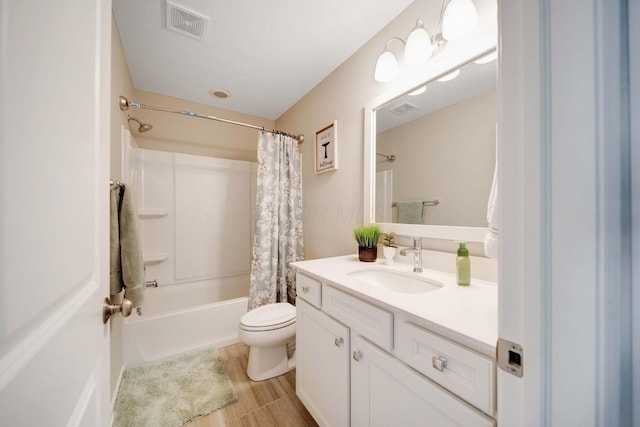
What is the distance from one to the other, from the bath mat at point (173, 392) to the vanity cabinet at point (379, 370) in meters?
0.60

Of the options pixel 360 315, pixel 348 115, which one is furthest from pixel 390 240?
pixel 348 115

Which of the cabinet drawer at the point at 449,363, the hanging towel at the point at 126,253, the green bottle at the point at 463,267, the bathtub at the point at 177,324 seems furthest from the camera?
the bathtub at the point at 177,324

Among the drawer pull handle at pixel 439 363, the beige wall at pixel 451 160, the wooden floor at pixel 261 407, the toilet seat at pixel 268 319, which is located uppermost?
the beige wall at pixel 451 160

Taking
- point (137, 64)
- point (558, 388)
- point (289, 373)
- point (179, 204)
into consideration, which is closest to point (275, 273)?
point (289, 373)

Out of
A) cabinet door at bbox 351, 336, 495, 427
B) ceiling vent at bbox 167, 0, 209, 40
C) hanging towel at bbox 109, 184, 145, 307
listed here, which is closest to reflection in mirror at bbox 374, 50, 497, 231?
cabinet door at bbox 351, 336, 495, 427

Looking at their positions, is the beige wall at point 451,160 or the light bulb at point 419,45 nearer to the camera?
the beige wall at point 451,160

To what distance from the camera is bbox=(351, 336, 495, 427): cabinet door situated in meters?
0.60

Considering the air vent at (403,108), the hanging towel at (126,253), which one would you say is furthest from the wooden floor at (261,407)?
the air vent at (403,108)

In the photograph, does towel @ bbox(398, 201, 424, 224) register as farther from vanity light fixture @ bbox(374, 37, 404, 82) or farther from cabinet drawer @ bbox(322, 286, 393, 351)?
vanity light fixture @ bbox(374, 37, 404, 82)

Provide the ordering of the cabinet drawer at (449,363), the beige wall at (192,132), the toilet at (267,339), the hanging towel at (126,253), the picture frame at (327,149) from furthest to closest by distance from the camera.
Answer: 1. the beige wall at (192,132)
2. the picture frame at (327,149)
3. the toilet at (267,339)
4. the hanging towel at (126,253)
5. the cabinet drawer at (449,363)

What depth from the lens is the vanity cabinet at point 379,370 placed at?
22.7 inches

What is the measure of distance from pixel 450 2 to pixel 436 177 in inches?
29.8

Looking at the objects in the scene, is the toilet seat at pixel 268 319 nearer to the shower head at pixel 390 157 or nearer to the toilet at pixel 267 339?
the toilet at pixel 267 339

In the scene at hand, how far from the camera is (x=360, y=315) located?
88 cm
